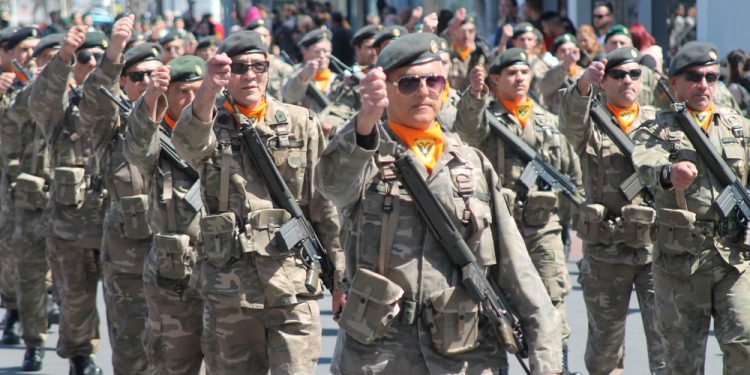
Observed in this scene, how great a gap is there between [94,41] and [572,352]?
3.77 metres

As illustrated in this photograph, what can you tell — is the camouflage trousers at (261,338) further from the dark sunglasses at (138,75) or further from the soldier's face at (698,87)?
the soldier's face at (698,87)

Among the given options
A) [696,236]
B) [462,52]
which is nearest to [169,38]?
[462,52]

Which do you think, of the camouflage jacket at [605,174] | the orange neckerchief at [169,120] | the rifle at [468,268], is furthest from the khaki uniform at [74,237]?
the rifle at [468,268]

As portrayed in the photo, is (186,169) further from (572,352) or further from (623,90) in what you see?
(572,352)

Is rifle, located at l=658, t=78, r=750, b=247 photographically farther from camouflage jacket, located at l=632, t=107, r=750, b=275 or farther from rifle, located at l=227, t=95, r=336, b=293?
rifle, located at l=227, t=95, r=336, b=293

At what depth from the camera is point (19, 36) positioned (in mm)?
12125

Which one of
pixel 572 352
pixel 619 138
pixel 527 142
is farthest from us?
pixel 572 352

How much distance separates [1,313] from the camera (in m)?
12.9

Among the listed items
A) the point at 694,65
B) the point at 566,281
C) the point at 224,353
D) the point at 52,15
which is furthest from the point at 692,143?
the point at 52,15

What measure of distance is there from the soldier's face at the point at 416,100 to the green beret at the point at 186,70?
2.41m

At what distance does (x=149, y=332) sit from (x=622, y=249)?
117 inches

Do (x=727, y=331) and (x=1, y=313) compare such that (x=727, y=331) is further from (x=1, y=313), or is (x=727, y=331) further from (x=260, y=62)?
(x=1, y=313)

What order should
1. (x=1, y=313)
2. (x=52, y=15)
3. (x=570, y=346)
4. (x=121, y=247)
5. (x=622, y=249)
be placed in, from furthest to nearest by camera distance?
(x=52, y=15) → (x=1, y=313) → (x=570, y=346) → (x=622, y=249) → (x=121, y=247)

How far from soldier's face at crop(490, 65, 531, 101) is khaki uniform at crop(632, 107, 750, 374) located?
82.6 inches
